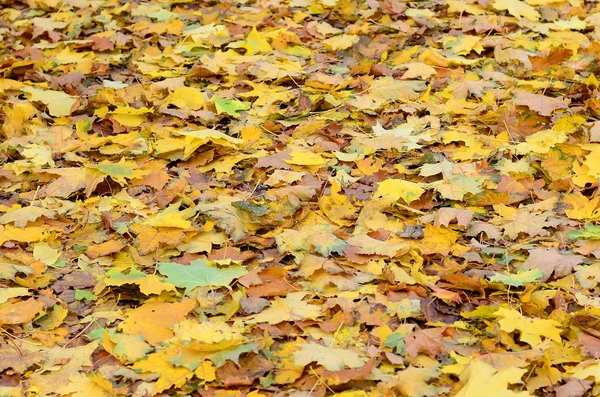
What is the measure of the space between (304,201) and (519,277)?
920mm

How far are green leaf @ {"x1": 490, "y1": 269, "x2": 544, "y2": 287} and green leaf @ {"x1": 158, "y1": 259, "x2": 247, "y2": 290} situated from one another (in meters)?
0.86

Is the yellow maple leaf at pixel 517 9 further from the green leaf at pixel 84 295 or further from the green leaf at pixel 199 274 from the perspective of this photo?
the green leaf at pixel 84 295

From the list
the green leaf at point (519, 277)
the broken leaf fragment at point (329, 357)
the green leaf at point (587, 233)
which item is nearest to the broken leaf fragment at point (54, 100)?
the broken leaf fragment at point (329, 357)

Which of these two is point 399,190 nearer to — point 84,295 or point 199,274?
point 199,274

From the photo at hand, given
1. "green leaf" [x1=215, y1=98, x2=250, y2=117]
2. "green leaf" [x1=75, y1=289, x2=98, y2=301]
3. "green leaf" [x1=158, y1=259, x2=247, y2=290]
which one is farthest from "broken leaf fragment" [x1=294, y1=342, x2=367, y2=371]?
"green leaf" [x1=215, y1=98, x2=250, y2=117]

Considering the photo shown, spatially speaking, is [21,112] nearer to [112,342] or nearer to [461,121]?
[112,342]

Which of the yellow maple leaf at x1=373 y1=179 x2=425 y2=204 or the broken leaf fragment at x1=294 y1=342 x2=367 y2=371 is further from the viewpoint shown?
the yellow maple leaf at x1=373 y1=179 x2=425 y2=204

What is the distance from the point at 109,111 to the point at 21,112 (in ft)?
1.36

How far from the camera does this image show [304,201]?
10.2ft

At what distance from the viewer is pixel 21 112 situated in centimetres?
375

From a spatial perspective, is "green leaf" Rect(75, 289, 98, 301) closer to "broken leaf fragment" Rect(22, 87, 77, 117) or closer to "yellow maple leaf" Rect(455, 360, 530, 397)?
"yellow maple leaf" Rect(455, 360, 530, 397)

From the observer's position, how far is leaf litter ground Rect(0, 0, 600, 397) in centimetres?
230

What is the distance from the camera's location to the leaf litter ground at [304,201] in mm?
2305

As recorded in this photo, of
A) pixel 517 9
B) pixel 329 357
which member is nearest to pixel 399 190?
pixel 329 357
